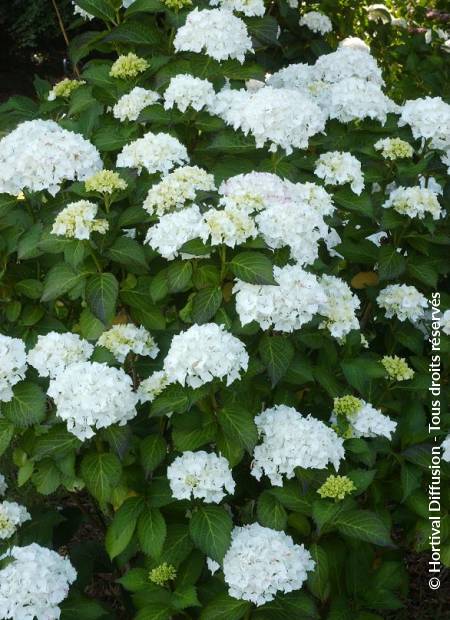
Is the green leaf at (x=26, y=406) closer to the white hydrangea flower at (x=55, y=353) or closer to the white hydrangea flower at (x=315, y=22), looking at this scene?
the white hydrangea flower at (x=55, y=353)

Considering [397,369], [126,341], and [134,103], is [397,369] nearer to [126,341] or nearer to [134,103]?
[126,341]

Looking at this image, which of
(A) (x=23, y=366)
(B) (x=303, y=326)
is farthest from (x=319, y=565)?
(A) (x=23, y=366)

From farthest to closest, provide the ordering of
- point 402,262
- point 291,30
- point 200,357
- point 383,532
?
point 291,30
point 402,262
point 383,532
point 200,357

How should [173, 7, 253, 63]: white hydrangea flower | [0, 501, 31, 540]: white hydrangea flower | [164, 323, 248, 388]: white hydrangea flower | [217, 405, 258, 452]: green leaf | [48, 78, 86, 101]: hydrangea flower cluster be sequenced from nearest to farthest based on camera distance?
[164, 323, 248, 388]: white hydrangea flower
[217, 405, 258, 452]: green leaf
[0, 501, 31, 540]: white hydrangea flower
[173, 7, 253, 63]: white hydrangea flower
[48, 78, 86, 101]: hydrangea flower cluster

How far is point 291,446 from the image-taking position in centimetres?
210

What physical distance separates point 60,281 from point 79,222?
0.61 ft

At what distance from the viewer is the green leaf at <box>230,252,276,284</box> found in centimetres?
197

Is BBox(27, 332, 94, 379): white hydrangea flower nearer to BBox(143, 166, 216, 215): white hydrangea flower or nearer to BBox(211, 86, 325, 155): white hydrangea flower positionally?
BBox(143, 166, 216, 215): white hydrangea flower

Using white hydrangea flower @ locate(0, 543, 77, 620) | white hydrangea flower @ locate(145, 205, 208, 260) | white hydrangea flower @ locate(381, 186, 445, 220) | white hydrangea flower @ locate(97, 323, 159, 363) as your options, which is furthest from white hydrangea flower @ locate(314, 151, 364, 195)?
white hydrangea flower @ locate(0, 543, 77, 620)

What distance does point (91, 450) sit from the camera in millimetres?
2174

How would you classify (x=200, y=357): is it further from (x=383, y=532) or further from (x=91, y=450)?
(x=383, y=532)

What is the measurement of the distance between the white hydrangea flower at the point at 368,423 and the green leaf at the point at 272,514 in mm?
283

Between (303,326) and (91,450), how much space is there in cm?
59

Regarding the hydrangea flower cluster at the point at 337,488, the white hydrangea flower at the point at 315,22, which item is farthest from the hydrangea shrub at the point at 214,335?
the white hydrangea flower at the point at 315,22
